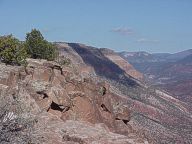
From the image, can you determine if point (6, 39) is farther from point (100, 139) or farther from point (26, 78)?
point (100, 139)

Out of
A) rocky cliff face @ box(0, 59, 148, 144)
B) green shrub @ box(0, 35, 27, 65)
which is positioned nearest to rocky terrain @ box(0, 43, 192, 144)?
rocky cliff face @ box(0, 59, 148, 144)

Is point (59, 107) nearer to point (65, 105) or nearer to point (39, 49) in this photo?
point (65, 105)

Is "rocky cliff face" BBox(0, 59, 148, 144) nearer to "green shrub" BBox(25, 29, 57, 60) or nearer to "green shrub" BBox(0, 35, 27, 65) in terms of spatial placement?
"green shrub" BBox(0, 35, 27, 65)

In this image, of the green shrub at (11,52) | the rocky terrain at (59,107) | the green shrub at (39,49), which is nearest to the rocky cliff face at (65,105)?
the rocky terrain at (59,107)

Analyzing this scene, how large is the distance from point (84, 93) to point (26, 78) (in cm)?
593

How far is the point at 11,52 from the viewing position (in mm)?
41188

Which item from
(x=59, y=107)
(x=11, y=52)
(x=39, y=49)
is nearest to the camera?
(x=59, y=107)

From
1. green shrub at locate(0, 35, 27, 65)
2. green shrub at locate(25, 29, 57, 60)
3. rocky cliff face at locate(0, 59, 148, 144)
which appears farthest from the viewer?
green shrub at locate(25, 29, 57, 60)

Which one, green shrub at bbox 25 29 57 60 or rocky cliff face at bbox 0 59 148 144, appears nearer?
rocky cliff face at bbox 0 59 148 144

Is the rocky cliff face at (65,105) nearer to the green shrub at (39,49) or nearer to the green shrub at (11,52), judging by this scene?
the green shrub at (11,52)

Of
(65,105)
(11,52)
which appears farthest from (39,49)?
(65,105)

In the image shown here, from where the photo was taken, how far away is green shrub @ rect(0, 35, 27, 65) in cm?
4050

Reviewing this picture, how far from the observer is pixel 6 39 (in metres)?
42.4

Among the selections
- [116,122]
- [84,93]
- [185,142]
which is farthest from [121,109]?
[185,142]
